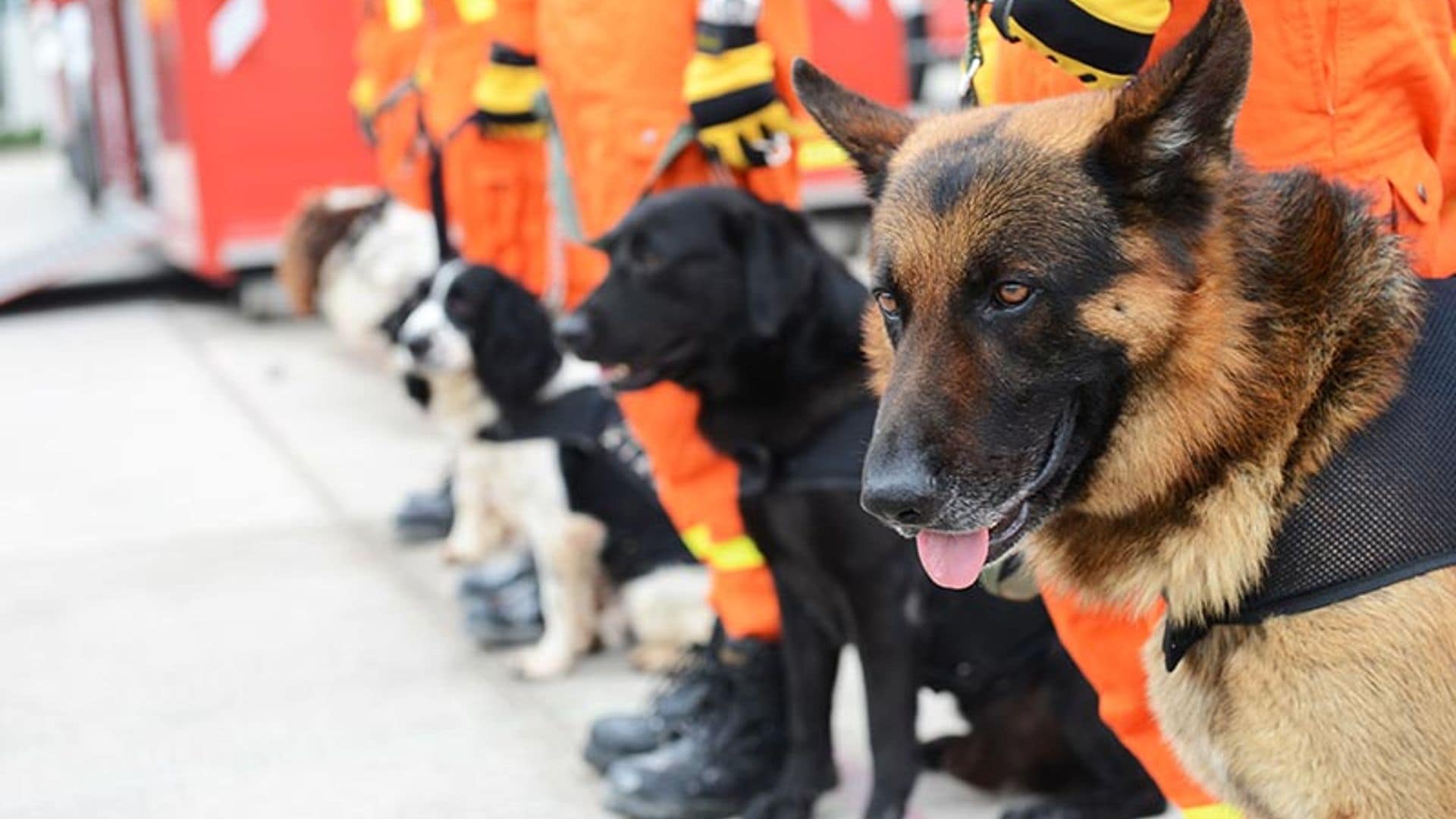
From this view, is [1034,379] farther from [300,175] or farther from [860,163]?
[300,175]

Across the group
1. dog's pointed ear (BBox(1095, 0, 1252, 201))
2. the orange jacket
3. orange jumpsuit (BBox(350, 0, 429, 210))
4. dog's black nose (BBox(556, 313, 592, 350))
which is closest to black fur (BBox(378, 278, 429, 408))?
orange jumpsuit (BBox(350, 0, 429, 210))

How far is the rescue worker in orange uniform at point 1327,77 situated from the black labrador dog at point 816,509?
866 millimetres

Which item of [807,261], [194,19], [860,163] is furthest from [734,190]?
[194,19]

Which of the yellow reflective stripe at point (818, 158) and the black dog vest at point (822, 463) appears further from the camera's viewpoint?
the yellow reflective stripe at point (818, 158)

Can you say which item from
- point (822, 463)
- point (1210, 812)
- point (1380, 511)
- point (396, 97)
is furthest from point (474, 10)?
point (1380, 511)

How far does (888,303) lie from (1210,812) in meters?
1.01

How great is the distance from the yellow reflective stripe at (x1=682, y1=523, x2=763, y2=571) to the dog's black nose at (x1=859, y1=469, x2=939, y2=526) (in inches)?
65.9

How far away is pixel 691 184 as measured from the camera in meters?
3.56

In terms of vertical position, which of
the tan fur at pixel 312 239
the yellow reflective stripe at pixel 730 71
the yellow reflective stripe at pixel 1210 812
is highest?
the yellow reflective stripe at pixel 730 71

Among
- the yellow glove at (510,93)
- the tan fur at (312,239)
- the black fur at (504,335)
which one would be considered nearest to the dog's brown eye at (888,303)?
the yellow glove at (510,93)

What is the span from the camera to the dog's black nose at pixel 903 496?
1.78 m

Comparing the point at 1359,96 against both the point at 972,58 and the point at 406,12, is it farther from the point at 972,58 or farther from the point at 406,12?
the point at 406,12

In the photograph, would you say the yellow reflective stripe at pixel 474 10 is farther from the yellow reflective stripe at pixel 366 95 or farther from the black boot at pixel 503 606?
the yellow reflective stripe at pixel 366 95

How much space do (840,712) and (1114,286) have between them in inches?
91.2
